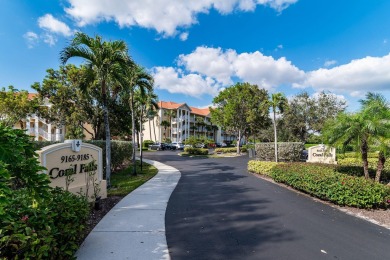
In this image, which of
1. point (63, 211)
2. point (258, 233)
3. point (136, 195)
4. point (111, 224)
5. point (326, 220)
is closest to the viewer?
point (63, 211)

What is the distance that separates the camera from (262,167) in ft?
44.5

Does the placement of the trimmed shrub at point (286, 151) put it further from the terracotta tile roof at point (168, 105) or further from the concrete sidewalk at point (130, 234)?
Result: the terracotta tile roof at point (168, 105)

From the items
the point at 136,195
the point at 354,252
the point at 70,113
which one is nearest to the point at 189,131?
the point at 70,113

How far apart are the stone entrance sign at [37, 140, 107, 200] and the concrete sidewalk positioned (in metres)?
1.14

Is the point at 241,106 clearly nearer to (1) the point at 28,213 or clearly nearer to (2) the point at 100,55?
(2) the point at 100,55

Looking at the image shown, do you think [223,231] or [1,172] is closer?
[1,172]

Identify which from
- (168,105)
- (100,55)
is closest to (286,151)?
(100,55)

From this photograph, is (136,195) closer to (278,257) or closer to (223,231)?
(223,231)

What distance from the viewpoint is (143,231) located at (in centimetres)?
510

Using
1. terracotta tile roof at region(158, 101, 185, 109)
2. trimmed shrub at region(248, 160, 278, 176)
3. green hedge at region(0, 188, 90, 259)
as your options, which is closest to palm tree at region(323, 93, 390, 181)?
trimmed shrub at region(248, 160, 278, 176)

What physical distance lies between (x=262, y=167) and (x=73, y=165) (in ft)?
34.0

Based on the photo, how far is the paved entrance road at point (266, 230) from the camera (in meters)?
4.25

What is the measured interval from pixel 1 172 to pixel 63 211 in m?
2.01

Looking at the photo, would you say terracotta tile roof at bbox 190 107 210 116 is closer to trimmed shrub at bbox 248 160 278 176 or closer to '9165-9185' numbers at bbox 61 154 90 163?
trimmed shrub at bbox 248 160 278 176
